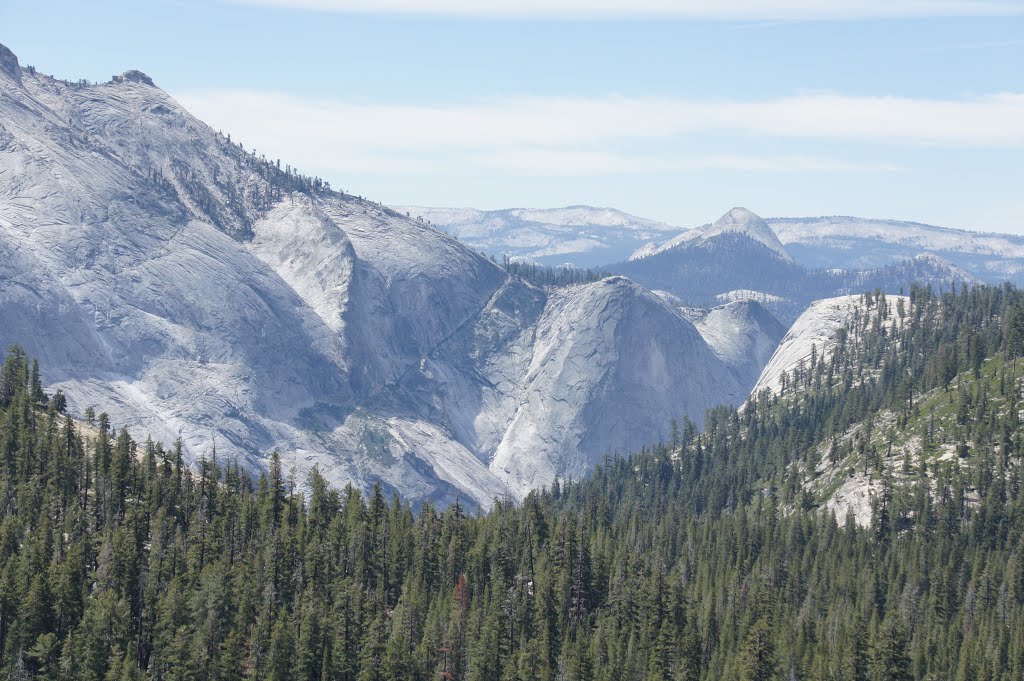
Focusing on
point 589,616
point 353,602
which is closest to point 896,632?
point 589,616

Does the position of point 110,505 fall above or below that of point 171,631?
above

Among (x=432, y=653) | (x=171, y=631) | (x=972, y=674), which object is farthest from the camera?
(x=972, y=674)

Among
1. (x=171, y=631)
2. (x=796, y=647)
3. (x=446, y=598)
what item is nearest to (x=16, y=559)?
(x=171, y=631)

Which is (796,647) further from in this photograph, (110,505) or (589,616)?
(110,505)

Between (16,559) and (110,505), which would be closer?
(16,559)

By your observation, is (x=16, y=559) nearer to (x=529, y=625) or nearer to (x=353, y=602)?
(x=353, y=602)

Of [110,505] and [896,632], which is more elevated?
[110,505]

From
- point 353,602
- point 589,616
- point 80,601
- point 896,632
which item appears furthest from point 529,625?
point 80,601

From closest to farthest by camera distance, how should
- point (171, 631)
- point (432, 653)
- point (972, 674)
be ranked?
point (171, 631), point (432, 653), point (972, 674)
